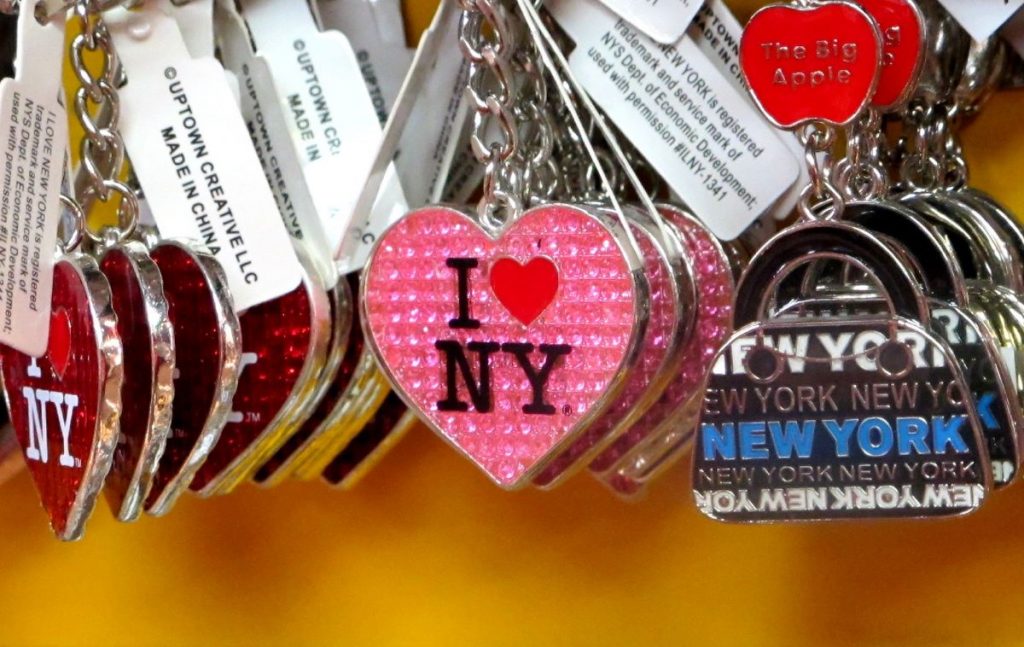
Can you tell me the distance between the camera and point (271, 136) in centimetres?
67

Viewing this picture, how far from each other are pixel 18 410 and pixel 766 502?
0.36m

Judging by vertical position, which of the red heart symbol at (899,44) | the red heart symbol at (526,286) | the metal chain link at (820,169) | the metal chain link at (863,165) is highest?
the red heart symbol at (899,44)

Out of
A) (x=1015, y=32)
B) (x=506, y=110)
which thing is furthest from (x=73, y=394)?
(x=1015, y=32)

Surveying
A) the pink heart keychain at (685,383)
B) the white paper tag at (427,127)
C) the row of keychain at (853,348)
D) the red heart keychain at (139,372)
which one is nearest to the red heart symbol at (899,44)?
the row of keychain at (853,348)

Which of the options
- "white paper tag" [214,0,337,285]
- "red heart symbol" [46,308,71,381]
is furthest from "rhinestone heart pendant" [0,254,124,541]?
"white paper tag" [214,0,337,285]

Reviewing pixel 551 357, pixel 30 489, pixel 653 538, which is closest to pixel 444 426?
pixel 551 357

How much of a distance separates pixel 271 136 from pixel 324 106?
3 centimetres

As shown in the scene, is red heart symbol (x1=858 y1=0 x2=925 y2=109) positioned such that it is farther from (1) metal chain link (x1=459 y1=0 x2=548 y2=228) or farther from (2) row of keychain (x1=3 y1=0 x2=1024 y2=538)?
(1) metal chain link (x1=459 y1=0 x2=548 y2=228)

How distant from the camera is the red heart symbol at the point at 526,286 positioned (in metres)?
0.56

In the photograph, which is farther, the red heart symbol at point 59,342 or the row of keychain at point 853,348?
the red heart symbol at point 59,342

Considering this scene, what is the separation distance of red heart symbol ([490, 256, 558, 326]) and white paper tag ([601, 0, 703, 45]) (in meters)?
0.12

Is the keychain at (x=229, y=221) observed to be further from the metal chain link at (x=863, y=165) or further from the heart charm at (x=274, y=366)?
the metal chain link at (x=863, y=165)

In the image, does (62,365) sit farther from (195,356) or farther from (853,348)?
(853,348)

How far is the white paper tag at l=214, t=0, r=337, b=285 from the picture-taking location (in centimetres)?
66
